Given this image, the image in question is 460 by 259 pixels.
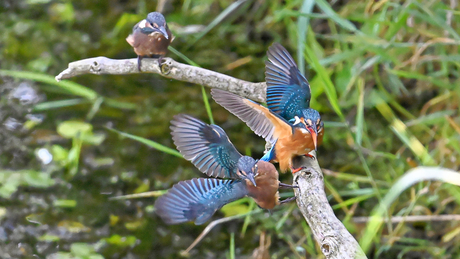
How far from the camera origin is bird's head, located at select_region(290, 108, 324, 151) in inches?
38.2

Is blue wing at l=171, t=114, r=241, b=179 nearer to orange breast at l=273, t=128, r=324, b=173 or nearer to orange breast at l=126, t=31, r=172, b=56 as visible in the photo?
orange breast at l=273, t=128, r=324, b=173

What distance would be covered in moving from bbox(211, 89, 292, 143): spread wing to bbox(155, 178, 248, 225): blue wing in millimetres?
150

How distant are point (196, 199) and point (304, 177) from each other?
0.34 metres

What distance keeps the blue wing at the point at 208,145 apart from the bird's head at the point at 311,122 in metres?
0.18

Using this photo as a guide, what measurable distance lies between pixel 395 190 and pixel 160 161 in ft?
5.54

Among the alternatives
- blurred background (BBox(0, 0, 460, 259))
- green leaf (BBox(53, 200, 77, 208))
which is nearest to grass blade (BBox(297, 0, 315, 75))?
blurred background (BBox(0, 0, 460, 259))

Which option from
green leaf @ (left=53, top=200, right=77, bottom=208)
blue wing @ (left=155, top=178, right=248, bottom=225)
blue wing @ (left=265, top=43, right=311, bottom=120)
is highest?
blue wing @ (left=265, top=43, right=311, bottom=120)

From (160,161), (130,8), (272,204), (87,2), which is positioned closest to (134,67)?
(272,204)

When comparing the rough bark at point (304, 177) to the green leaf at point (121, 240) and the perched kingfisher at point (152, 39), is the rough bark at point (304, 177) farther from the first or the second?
the green leaf at point (121, 240)

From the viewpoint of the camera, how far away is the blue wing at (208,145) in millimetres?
856

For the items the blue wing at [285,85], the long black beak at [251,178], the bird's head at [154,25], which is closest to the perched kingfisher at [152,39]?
the bird's head at [154,25]

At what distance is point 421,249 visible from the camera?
1.96 m

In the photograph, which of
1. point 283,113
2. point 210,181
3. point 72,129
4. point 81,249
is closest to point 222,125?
point 72,129

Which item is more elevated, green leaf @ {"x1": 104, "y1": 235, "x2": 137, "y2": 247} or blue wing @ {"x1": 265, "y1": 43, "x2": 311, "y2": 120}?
blue wing @ {"x1": 265, "y1": 43, "x2": 311, "y2": 120}
